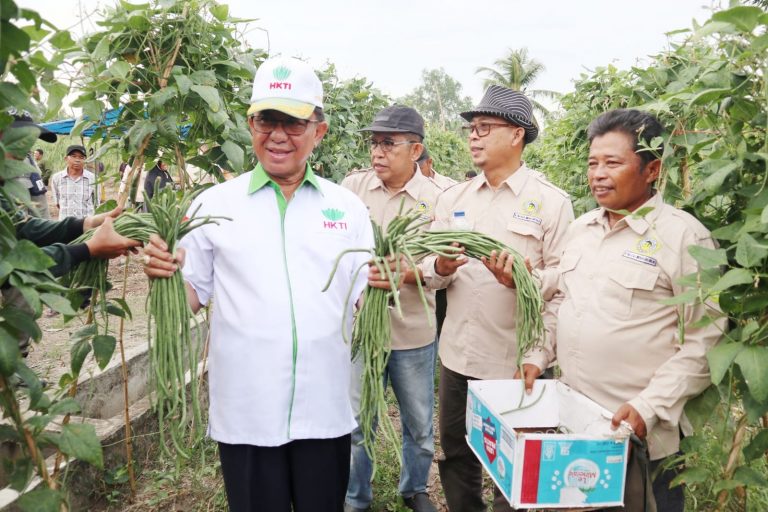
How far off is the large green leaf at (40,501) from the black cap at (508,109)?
2.00 metres

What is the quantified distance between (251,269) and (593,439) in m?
1.11

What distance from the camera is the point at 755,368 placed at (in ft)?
4.84

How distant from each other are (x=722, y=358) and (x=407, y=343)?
5.01 feet

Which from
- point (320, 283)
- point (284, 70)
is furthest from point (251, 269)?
point (284, 70)

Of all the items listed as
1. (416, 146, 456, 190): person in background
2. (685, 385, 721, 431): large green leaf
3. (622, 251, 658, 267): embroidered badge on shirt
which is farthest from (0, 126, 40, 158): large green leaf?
(416, 146, 456, 190): person in background

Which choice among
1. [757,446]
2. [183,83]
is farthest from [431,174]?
[757,446]

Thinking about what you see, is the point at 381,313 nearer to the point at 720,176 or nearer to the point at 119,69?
the point at 720,176

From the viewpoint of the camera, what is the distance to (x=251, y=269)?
1.75 metres

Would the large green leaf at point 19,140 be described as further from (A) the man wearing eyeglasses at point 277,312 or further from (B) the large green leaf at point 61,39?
(A) the man wearing eyeglasses at point 277,312

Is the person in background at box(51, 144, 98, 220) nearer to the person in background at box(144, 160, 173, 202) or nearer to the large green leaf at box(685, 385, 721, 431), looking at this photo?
the person in background at box(144, 160, 173, 202)

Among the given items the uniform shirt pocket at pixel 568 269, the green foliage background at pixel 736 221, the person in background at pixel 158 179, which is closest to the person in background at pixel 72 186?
the person in background at pixel 158 179

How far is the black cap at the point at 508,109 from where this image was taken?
246 cm

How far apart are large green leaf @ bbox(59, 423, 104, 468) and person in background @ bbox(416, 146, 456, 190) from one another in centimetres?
235

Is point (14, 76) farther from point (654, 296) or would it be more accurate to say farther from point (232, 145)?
point (654, 296)
